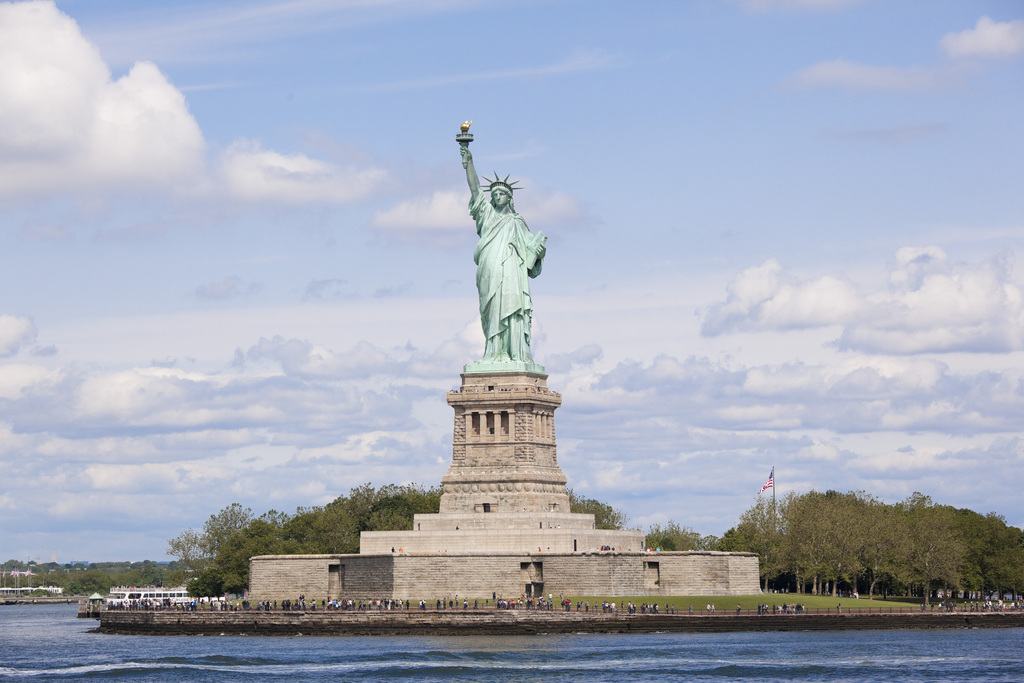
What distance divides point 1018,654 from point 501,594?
24.3 meters

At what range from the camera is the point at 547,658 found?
203 ft

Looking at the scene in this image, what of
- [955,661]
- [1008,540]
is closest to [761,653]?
[955,661]

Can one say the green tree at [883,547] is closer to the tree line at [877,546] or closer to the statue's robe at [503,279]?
the tree line at [877,546]

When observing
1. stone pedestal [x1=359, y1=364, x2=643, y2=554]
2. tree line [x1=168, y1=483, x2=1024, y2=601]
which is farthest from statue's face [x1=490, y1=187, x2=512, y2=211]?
tree line [x1=168, y1=483, x2=1024, y2=601]

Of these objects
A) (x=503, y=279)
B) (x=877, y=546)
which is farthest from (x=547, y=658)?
(x=877, y=546)

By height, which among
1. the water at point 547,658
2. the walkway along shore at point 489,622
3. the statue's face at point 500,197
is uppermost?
the statue's face at point 500,197

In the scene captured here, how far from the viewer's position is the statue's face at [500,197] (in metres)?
83.6

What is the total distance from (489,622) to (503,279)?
19710 mm

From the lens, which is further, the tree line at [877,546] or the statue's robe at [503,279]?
the tree line at [877,546]

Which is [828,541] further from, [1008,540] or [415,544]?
[415,544]

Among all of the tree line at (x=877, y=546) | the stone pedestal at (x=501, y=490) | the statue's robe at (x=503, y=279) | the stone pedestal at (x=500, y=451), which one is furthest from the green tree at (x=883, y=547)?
the statue's robe at (x=503, y=279)

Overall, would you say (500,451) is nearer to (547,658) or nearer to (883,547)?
(547,658)

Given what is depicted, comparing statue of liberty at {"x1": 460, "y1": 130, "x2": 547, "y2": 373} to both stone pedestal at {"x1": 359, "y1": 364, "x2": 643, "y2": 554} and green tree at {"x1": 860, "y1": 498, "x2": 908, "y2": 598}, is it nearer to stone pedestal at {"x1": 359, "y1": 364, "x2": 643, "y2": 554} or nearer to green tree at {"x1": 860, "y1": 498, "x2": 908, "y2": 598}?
stone pedestal at {"x1": 359, "y1": 364, "x2": 643, "y2": 554}

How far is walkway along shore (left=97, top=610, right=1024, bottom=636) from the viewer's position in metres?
71.9
